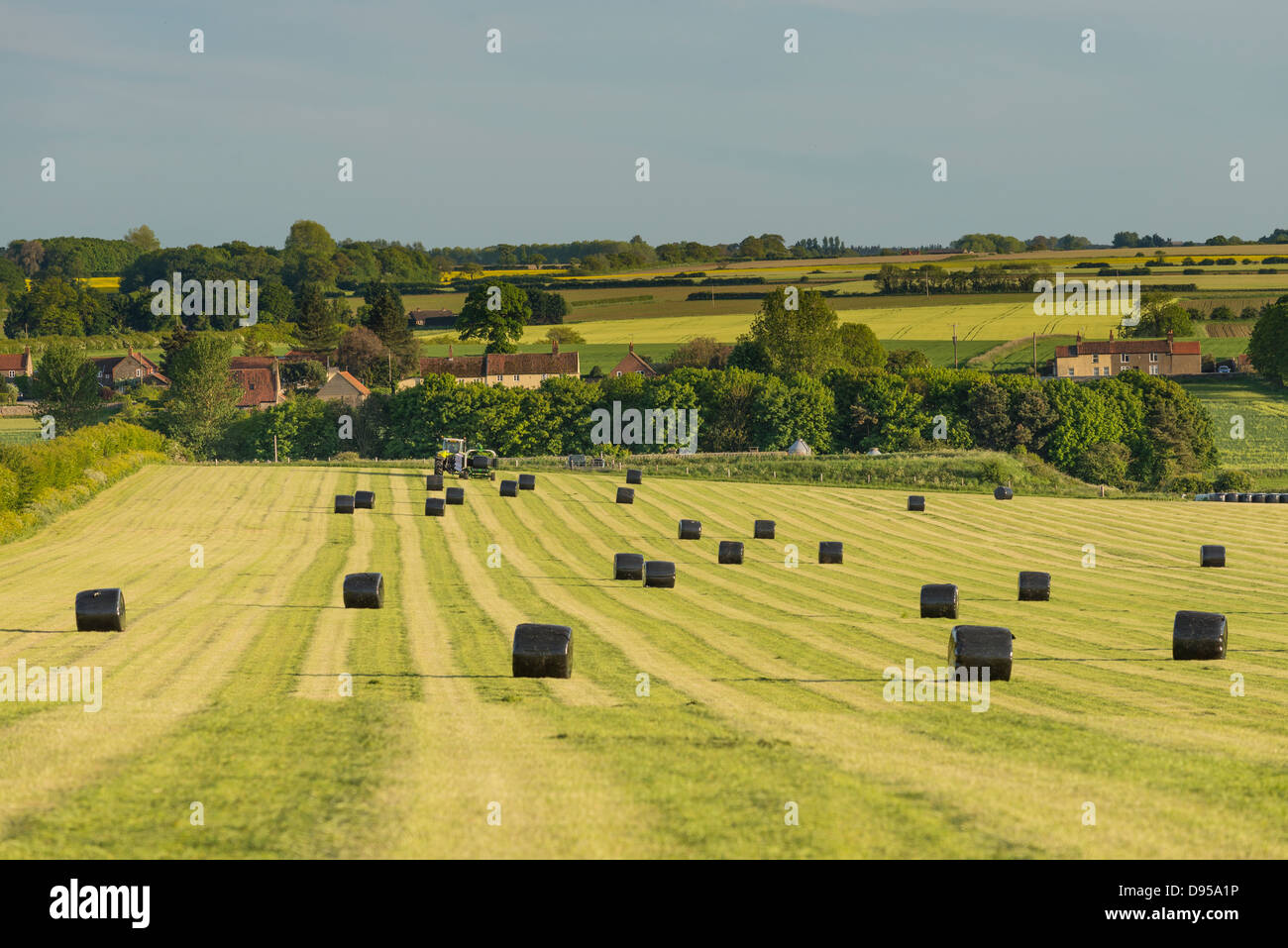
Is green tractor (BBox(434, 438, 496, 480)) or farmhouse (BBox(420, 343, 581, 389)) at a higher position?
farmhouse (BBox(420, 343, 581, 389))

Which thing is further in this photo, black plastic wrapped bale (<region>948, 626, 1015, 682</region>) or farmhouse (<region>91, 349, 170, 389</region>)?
farmhouse (<region>91, 349, 170, 389</region>)

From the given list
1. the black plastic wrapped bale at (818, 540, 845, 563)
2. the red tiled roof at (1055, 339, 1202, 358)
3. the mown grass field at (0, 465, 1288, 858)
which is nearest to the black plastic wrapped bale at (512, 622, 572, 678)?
the mown grass field at (0, 465, 1288, 858)

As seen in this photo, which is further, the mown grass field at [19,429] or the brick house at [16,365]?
the brick house at [16,365]

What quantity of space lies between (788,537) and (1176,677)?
105ft

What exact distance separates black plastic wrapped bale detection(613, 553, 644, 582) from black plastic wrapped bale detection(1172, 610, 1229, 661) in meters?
17.8

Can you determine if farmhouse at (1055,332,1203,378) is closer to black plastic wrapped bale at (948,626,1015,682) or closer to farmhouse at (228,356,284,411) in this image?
farmhouse at (228,356,284,411)

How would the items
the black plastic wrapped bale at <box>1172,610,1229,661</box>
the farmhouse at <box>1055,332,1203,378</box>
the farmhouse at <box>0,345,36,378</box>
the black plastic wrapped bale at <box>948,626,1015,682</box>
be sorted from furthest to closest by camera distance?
the farmhouse at <box>0,345,36,378</box>
the farmhouse at <box>1055,332,1203,378</box>
the black plastic wrapped bale at <box>1172,610,1229,661</box>
the black plastic wrapped bale at <box>948,626,1015,682</box>

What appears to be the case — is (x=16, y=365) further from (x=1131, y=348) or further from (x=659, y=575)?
(x=659, y=575)

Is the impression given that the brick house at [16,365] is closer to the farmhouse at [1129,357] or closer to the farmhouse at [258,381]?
the farmhouse at [258,381]

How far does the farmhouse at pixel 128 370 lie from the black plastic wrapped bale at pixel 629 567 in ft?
453

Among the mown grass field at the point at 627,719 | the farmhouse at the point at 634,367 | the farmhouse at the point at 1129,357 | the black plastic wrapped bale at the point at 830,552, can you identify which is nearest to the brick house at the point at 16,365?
the farmhouse at the point at 634,367

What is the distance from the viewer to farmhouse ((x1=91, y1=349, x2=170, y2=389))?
163 meters

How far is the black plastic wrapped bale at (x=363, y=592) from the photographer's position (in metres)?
30.1
